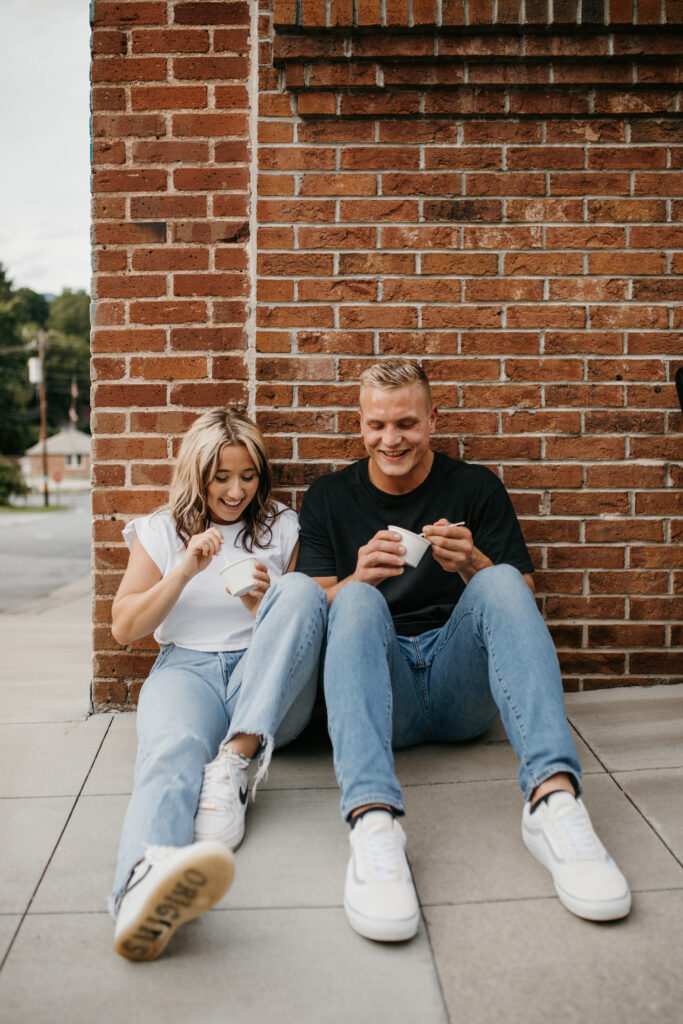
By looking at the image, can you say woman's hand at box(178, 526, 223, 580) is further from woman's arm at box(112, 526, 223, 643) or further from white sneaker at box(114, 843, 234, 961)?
white sneaker at box(114, 843, 234, 961)

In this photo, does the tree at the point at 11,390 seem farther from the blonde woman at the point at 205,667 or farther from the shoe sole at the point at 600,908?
the shoe sole at the point at 600,908

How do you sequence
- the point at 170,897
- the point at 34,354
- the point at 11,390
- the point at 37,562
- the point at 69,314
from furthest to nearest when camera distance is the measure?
1. the point at 69,314
2. the point at 34,354
3. the point at 11,390
4. the point at 37,562
5. the point at 170,897

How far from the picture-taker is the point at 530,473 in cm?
307

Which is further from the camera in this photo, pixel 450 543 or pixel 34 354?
pixel 34 354

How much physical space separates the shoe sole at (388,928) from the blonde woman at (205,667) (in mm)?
309

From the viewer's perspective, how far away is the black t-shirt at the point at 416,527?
2627mm

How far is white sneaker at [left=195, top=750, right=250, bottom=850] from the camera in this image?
2.03 m

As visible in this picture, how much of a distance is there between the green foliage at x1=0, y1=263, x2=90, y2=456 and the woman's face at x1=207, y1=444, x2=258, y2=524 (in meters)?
24.8

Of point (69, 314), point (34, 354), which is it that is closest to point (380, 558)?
point (34, 354)

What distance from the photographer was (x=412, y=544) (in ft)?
7.34

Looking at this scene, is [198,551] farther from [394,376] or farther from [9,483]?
[9,483]

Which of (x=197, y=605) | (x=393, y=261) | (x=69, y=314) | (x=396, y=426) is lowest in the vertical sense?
(x=197, y=605)

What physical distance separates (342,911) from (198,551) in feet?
3.36

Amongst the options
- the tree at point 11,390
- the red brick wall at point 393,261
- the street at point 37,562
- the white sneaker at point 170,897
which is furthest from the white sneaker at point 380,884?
the tree at point 11,390
